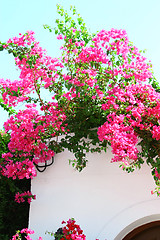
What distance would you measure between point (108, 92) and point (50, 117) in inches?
30.1

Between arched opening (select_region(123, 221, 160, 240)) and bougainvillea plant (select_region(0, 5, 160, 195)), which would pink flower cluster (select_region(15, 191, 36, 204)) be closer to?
bougainvillea plant (select_region(0, 5, 160, 195))

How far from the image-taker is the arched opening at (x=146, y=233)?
12.4 feet

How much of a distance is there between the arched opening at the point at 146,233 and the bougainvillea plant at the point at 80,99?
552 mm

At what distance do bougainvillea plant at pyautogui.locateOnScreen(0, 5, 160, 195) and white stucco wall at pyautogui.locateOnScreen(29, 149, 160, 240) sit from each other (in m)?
0.17

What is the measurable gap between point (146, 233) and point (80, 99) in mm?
1822

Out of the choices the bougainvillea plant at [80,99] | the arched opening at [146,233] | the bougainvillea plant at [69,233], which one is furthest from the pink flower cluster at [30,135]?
the arched opening at [146,233]

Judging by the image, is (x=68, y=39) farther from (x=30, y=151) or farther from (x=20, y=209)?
(x=20, y=209)

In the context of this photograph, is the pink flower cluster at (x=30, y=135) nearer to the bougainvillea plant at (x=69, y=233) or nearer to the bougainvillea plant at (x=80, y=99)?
the bougainvillea plant at (x=80, y=99)

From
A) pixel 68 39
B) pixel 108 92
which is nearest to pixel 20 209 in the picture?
pixel 108 92

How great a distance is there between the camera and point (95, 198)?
3826mm

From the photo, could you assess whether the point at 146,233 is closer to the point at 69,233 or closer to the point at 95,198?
the point at 95,198

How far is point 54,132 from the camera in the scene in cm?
391

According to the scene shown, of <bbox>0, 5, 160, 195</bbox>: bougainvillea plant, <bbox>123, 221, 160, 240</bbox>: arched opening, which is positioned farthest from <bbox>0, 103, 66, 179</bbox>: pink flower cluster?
<bbox>123, 221, 160, 240</bbox>: arched opening

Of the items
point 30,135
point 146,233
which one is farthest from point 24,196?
point 146,233
